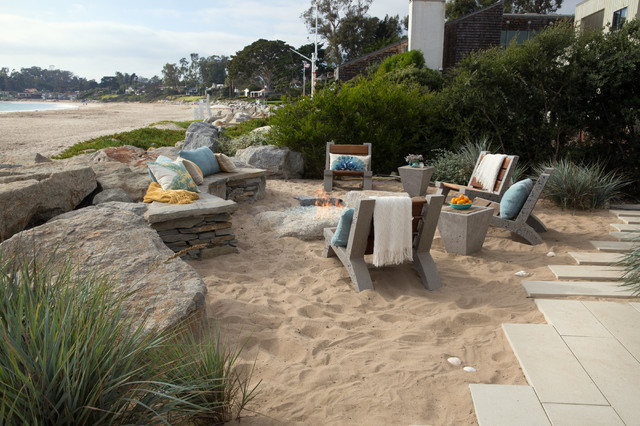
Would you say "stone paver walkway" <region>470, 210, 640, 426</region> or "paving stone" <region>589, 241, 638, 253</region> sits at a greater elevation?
"paving stone" <region>589, 241, 638, 253</region>

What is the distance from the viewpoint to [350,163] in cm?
887

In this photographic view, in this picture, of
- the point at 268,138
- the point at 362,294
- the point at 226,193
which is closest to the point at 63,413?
the point at 362,294

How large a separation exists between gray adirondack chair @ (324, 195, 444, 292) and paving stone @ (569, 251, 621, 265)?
1.86m

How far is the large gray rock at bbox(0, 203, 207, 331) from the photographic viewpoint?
2855 millimetres

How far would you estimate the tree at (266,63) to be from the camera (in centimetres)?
5991

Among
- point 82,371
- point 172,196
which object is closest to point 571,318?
point 82,371

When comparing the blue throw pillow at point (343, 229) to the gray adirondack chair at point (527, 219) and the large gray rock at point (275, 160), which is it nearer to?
the gray adirondack chair at point (527, 219)

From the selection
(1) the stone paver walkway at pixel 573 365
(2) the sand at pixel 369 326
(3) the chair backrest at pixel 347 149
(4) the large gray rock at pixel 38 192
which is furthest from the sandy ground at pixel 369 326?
(3) the chair backrest at pixel 347 149

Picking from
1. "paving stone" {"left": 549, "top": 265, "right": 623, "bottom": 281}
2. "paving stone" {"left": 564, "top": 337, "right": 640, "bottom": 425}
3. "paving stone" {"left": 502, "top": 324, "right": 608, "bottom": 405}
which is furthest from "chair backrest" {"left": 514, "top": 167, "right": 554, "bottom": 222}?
"paving stone" {"left": 564, "top": 337, "right": 640, "bottom": 425}

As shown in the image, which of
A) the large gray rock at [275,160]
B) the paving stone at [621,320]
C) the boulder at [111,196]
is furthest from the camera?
the large gray rock at [275,160]

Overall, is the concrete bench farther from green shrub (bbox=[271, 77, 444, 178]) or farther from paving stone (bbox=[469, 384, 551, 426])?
green shrub (bbox=[271, 77, 444, 178])

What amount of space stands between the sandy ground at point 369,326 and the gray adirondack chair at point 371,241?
5.5 inches

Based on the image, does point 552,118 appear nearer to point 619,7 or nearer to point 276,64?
point 619,7

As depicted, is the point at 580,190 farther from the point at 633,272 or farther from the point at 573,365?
the point at 573,365
